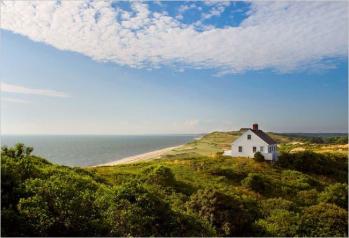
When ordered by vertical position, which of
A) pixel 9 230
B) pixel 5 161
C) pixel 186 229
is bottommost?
pixel 186 229

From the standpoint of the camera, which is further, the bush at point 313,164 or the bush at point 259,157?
the bush at point 259,157

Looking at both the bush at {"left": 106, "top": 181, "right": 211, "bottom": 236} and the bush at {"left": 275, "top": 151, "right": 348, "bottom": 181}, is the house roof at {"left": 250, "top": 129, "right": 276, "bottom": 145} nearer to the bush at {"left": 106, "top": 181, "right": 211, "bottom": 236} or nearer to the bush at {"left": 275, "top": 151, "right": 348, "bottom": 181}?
the bush at {"left": 275, "top": 151, "right": 348, "bottom": 181}

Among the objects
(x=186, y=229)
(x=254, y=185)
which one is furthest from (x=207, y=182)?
(x=186, y=229)

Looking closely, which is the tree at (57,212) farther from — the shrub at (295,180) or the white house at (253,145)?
the white house at (253,145)

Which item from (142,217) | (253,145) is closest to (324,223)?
(142,217)

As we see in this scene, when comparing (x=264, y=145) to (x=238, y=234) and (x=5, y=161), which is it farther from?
(x=5, y=161)

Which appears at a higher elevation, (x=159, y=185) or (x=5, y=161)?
(x=5, y=161)

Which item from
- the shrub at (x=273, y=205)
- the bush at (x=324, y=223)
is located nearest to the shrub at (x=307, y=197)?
the shrub at (x=273, y=205)
